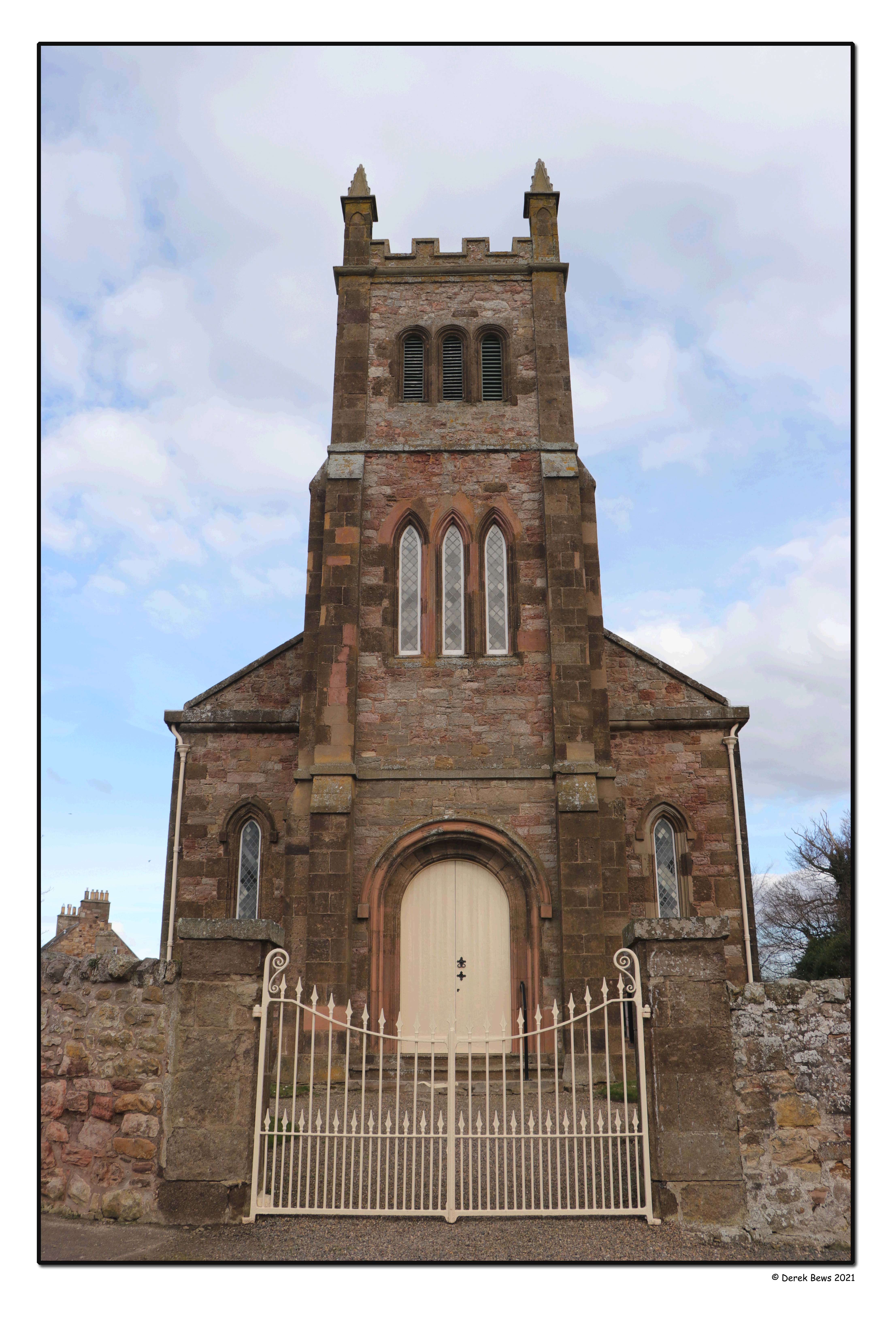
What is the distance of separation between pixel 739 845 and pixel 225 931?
11.3m

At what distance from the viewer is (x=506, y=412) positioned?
17344 millimetres

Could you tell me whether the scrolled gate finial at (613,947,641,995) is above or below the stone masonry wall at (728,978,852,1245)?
above

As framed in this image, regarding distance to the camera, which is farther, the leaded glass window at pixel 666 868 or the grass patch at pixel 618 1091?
the leaded glass window at pixel 666 868

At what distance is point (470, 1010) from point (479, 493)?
26.6ft

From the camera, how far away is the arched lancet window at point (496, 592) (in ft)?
52.1

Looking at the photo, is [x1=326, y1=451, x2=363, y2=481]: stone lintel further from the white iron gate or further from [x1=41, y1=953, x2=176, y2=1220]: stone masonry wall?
[x1=41, y1=953, x2=176, y2=1220]: stone masonry wall

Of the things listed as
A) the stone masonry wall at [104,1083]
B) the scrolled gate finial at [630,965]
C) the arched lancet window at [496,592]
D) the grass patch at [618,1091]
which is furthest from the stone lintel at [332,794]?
the scrolled gate finial at [630,965]

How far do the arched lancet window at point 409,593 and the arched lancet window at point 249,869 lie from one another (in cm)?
406

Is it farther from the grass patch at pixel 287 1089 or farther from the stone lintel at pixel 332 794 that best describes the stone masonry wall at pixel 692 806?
the grass patch at pixel 287 1089

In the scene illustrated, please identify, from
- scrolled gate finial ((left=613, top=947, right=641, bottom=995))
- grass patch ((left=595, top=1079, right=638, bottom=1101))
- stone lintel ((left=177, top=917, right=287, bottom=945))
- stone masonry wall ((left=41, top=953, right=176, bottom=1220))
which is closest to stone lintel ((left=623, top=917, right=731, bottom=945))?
scrolled gate finial ((left=613, top=947, right=641, bottom=995))

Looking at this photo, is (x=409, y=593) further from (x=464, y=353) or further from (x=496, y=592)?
(x=464, y=353)

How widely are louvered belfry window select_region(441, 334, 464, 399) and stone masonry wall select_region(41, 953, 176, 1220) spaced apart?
12.5 metres

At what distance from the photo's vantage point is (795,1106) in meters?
7.25

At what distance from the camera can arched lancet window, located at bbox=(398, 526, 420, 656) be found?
15.9 meters
